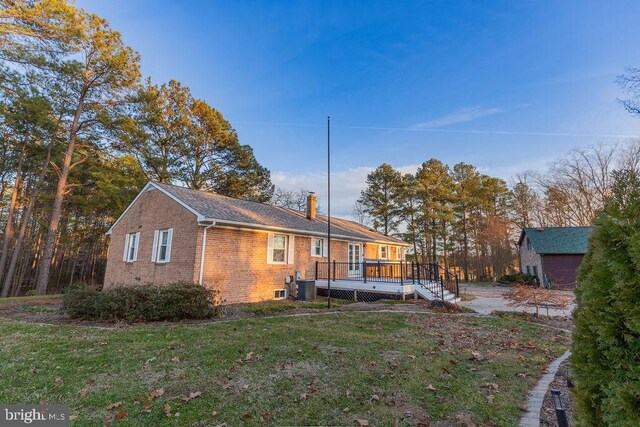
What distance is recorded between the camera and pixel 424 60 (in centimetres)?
1259

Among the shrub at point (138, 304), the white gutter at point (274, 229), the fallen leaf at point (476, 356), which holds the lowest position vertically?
the fallen leaf at point (476, 356)

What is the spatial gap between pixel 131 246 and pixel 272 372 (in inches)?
543

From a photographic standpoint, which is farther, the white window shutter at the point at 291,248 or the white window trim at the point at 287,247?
the white window shutter at the point at 291,248

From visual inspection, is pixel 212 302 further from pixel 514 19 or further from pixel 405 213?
pixel 405 213

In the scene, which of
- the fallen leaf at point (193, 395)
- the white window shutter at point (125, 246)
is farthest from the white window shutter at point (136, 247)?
the fallen leaf at point (193, 395)

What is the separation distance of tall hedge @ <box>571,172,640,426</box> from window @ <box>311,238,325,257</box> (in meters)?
13.7

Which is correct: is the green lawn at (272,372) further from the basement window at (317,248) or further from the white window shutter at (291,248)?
A: the basement window at (317,248)

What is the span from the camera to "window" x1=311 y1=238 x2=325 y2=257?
15.6 metres

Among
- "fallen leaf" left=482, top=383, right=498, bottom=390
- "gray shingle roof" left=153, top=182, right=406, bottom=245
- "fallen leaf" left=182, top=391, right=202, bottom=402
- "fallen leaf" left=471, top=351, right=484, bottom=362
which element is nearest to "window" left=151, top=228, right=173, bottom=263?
"gray shingle roof" left=153, top=182, right=406, bottom=245

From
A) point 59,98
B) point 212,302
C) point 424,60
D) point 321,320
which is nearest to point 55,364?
point 212,302

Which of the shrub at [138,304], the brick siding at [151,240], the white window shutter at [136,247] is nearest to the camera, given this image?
the shrub at [138,304]

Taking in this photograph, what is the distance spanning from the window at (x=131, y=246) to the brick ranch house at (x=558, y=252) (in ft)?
89.6

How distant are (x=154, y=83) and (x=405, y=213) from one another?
2574cm

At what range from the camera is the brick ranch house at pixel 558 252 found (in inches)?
901
